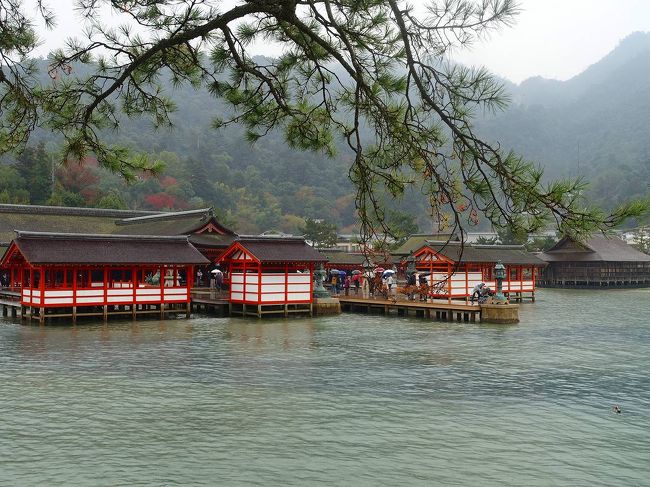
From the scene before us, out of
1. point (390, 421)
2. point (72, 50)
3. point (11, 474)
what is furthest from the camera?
point (390, 421)

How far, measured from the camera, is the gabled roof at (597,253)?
6700cm

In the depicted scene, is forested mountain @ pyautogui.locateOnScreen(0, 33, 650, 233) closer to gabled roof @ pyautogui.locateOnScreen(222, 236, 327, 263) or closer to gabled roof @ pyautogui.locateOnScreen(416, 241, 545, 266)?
gabled roof @ pyautogui.locateOnScreen(416, 241, 545, 266)

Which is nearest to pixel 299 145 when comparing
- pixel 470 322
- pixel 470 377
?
pixel 470 377

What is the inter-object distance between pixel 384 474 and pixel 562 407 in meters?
6.18

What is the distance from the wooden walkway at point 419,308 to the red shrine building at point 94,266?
A: 34.3ft

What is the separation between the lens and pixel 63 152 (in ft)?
22.8

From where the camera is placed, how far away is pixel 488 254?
146 ft

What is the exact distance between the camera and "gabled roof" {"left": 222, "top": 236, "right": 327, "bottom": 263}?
1321 inches

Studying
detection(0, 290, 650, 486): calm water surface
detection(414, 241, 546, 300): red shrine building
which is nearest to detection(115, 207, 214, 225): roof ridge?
detection(414, 241, 546, 300): red shrine building

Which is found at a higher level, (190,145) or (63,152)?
(190,145)

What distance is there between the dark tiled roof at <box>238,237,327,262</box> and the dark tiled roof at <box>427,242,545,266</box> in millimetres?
7996

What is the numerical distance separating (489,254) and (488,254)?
7.4 inches

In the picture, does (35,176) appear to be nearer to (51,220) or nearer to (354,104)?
(51,220)

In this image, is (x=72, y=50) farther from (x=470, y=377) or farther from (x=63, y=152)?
(x=470, y=377)
